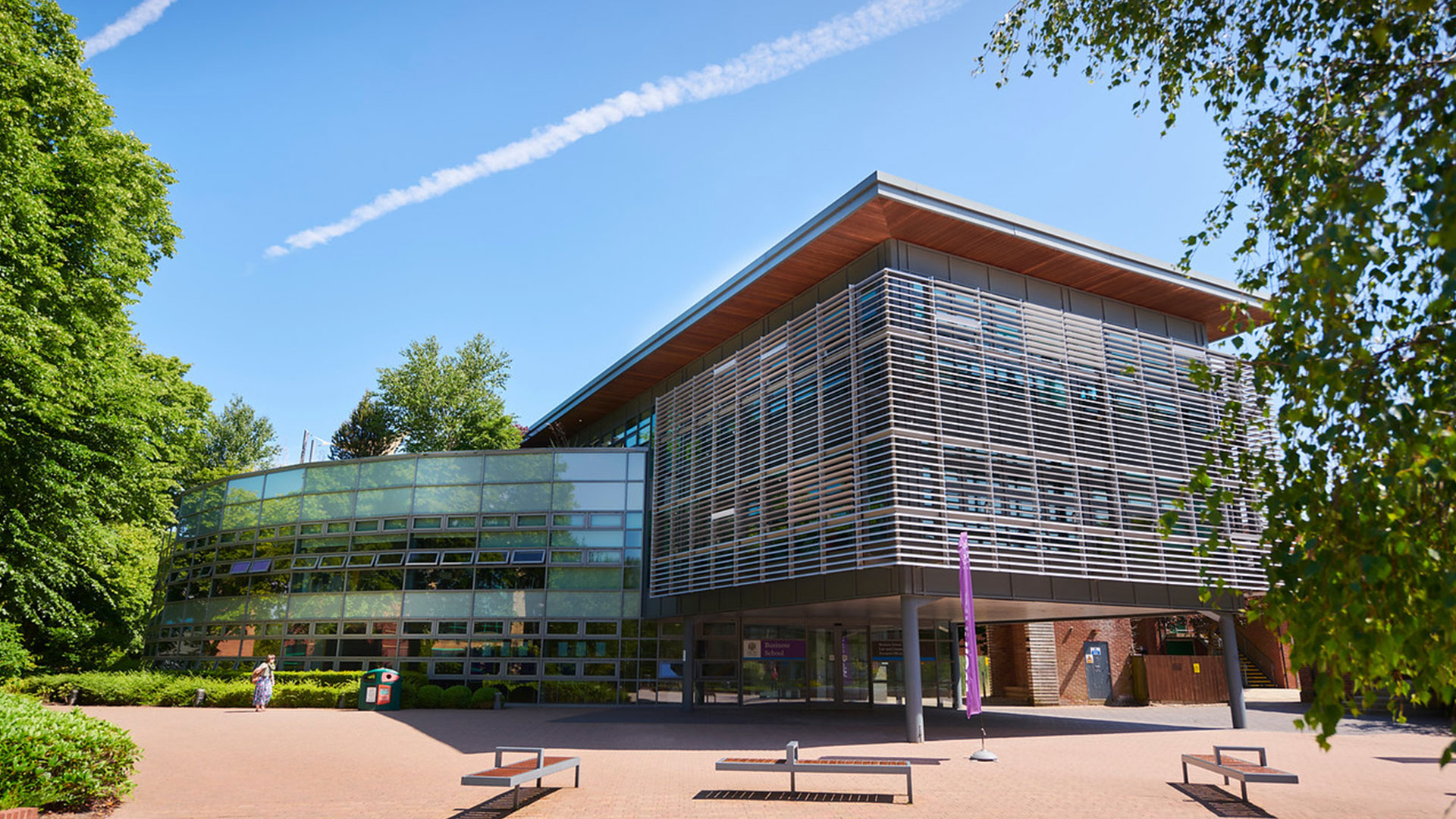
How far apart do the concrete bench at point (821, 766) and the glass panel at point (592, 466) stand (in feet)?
60.4

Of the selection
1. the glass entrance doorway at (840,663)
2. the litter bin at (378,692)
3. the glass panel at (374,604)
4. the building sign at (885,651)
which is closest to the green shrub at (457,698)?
the litter bin at (378,692)

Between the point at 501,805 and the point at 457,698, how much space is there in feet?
54.3

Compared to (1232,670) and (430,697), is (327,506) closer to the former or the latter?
(430,697)

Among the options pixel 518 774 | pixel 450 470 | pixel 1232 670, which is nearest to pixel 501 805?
pixel 518 774

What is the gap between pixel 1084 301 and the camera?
22.3m

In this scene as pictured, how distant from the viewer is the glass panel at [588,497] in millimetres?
28844

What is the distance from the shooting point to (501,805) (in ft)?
33.8

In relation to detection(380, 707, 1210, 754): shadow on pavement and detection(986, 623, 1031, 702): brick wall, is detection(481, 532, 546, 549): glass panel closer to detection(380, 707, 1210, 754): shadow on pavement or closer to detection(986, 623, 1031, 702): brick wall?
detection(380, 707, 1210, 754): shadow on pavement

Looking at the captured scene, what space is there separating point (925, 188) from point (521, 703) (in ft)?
62.4

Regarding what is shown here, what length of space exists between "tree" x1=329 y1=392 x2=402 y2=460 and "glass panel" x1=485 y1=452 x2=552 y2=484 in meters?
26.1

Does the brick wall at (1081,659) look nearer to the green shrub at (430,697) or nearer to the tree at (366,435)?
the green shrub at (430,697)

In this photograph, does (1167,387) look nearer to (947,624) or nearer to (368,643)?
(947,624)

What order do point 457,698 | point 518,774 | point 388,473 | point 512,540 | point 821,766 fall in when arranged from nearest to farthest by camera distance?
point 518,774
point 821,766
point 457,698
point 512,540
point 388,473

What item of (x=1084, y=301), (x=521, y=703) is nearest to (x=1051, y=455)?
(x=1084, y=301)
